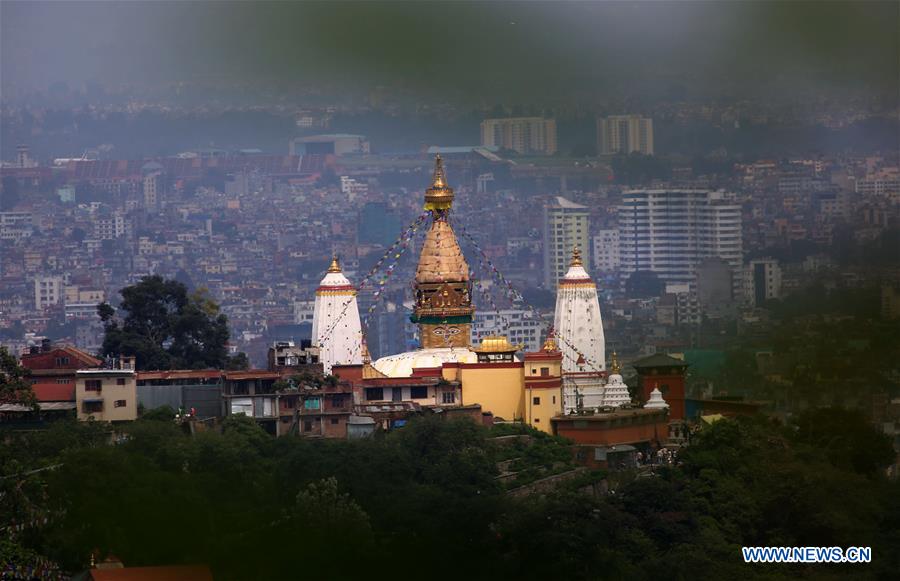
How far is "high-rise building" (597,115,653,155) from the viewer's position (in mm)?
51625

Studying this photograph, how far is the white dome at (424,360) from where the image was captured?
39.8m

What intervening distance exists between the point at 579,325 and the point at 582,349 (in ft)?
1.65

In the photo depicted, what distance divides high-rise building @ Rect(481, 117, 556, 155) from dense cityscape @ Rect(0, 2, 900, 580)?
0.16 metres

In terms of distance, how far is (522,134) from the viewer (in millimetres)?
59562

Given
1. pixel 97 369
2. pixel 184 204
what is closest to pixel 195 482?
pixel 97 369

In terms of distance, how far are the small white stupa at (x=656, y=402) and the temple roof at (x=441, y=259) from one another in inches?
123

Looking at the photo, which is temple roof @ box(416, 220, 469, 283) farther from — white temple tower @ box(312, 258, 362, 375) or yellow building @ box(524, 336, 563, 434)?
yellow building @ box(524, 336, 563, 434)

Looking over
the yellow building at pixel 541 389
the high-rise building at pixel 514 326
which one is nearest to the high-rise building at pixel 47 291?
the high-rise building at pixel 514 326

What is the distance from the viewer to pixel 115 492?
3225cm

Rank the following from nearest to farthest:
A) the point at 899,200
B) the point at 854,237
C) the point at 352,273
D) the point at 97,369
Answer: the point at 97,369 < the point at 854,237 < the point at 899,200 < the point at 352,273

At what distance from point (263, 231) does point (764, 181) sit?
32492mm

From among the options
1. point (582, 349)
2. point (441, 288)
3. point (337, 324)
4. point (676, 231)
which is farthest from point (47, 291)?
point (582, 349)

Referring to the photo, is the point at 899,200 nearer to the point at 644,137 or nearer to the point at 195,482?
the point at 644,137

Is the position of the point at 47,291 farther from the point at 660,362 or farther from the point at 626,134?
the point at 660,362
